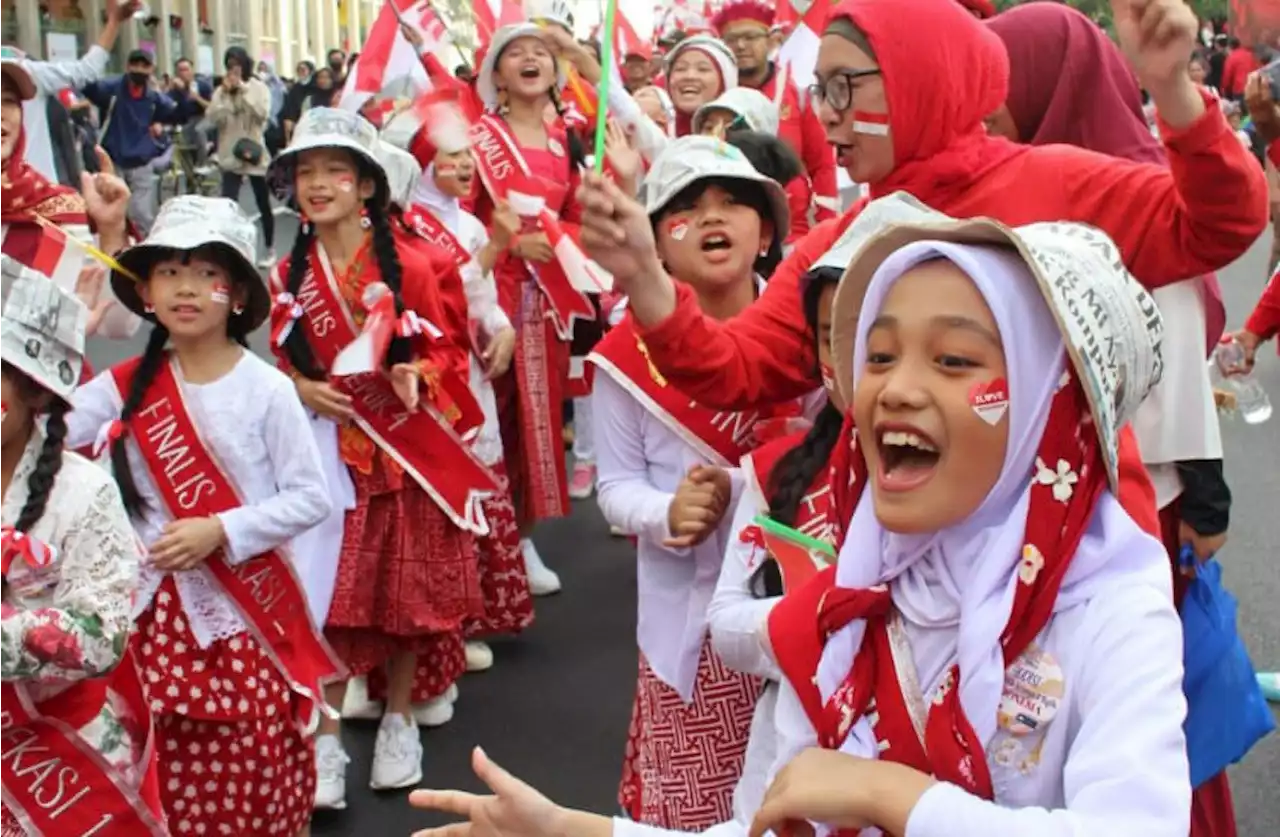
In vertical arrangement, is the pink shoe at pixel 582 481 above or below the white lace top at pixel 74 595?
below

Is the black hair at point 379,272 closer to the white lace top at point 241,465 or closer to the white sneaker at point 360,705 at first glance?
the white lace top at point 241,465

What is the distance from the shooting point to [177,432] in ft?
9.91

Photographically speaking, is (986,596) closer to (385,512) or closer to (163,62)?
(385,512)

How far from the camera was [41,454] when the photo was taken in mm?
2461

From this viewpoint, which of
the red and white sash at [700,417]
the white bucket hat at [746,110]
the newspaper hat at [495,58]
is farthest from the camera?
the white bucket hat at [746,110]

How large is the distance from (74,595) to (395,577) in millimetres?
1487

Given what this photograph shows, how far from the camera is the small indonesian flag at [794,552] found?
1941mm

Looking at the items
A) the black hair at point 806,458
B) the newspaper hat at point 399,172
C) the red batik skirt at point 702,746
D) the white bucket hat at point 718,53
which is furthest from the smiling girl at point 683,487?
the white bucket hat at point 718,53

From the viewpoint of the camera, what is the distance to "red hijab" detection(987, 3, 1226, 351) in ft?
8.82

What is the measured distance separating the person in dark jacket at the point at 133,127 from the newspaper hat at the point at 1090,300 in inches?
513

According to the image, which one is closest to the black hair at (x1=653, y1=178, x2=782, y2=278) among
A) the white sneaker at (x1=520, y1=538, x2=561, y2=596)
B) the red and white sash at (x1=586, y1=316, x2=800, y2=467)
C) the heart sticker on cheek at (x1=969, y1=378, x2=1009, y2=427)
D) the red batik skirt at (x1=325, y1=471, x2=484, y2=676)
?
the red and white sash at (x1=586, y1=316, x2=800, y2=467)

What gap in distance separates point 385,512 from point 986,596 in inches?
106

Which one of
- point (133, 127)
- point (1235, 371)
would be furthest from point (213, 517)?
point (133, 127)

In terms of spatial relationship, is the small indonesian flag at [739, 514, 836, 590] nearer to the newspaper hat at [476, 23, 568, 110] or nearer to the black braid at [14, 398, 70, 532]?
the black braid at [14, 398, 70, 532]
